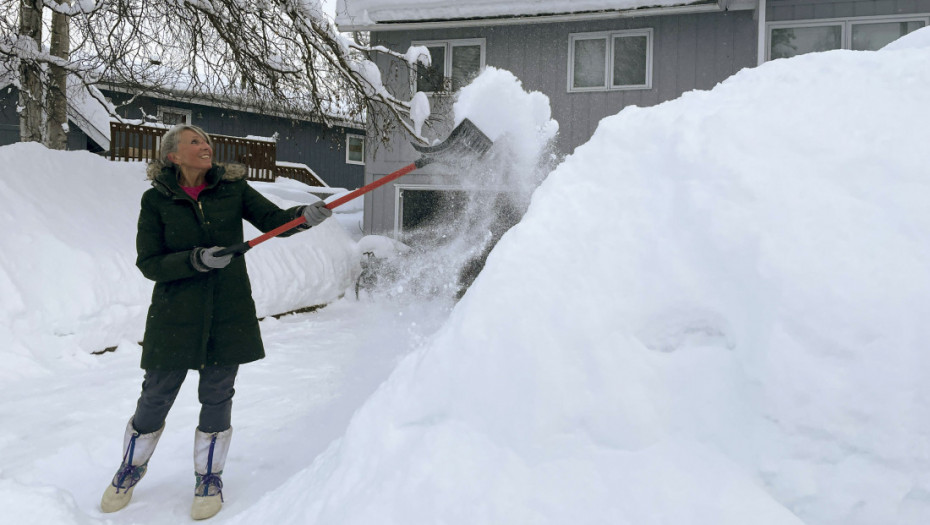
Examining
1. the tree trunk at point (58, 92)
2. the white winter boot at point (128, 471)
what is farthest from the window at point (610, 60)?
the white winter boot at point (128, 471)

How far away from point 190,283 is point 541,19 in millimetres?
8454

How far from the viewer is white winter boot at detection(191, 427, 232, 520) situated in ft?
9.61

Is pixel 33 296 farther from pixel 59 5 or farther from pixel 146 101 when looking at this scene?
pixel 146 101

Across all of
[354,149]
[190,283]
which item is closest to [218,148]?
[354,149]

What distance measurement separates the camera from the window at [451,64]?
36.4 feet

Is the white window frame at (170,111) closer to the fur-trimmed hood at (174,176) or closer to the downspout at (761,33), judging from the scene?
the downspout at (761,33)

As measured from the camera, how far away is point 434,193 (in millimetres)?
12586

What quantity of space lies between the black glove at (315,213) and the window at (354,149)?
1937 centimetres

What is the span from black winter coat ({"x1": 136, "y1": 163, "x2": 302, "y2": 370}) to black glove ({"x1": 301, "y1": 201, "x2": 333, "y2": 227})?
1.20 ft

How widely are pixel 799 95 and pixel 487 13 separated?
872 centimetres

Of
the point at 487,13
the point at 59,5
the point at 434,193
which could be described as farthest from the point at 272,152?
the point at 59,5

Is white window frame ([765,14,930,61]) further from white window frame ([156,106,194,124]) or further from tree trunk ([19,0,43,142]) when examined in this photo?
white window frame ([156,106,194,124])

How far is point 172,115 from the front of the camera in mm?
17812

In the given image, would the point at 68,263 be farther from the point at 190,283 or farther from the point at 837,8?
the point at 837,8
